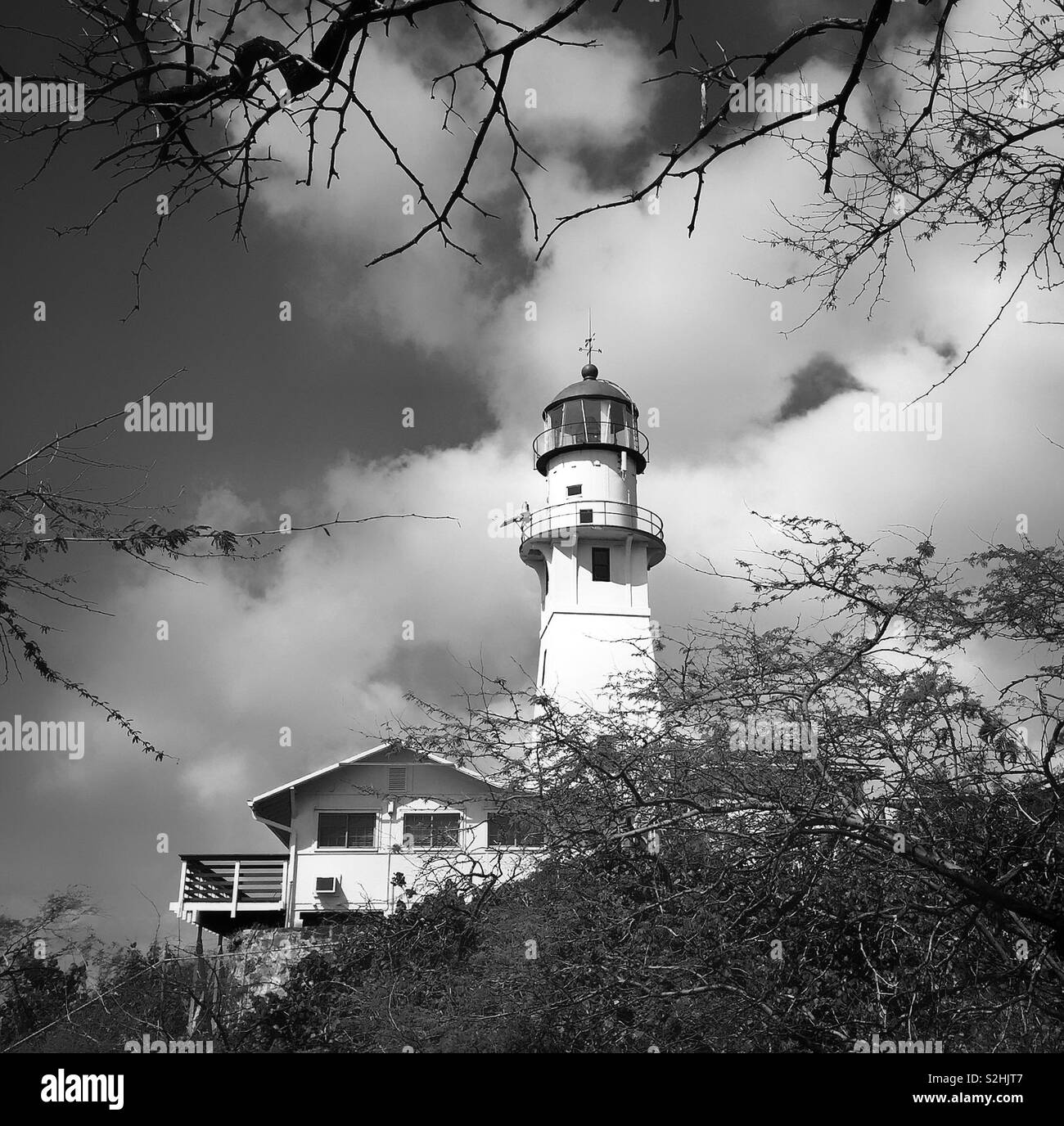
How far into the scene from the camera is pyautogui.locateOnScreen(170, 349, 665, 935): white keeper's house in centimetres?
1839

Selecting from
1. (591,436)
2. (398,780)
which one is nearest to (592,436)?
(591,436)

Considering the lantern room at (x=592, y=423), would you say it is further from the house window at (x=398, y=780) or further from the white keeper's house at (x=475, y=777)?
the house window at (x=398, y=780)

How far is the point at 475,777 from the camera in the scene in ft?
61.3

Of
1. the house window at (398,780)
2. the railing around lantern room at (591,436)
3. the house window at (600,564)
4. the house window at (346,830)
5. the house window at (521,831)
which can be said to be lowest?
the house window at (346,830)

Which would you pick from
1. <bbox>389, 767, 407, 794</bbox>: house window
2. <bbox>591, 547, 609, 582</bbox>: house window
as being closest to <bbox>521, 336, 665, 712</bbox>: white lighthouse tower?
<bbox>591, 547, 609, 582</bbox>: house window

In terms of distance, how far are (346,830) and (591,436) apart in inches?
507

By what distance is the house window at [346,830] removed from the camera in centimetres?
2041

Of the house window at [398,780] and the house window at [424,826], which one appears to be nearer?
the house window at [424,826]

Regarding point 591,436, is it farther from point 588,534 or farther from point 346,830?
point 346,830

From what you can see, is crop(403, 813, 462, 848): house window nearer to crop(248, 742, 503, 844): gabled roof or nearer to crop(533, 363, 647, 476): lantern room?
crop(248, 742, 503, 844): gabled roof

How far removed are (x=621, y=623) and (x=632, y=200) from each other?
76.5ft

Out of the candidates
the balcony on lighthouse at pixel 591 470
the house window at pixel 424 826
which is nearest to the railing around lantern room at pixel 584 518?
the balcony on lighthouse at pixel 591 470

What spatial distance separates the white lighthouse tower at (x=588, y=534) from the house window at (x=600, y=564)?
0.02 metres
